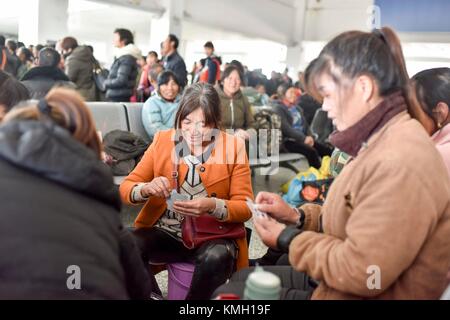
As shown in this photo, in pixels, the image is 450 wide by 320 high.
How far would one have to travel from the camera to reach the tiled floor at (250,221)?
2.47 m

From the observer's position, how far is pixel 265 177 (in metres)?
5.24

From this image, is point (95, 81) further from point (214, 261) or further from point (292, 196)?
point (214, 261)

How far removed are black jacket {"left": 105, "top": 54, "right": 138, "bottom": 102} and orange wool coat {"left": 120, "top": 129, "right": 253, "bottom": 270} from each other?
278 cm

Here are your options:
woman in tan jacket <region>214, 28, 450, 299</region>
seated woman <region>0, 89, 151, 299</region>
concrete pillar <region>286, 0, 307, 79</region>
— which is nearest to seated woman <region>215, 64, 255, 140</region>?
woman in tan jacket <region>214, 28, 450, 299</region>

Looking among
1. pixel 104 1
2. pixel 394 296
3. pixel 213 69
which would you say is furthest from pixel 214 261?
pixel 104 1

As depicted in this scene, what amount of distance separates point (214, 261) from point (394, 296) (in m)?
0.77

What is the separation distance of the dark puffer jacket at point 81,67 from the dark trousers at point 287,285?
3510mm

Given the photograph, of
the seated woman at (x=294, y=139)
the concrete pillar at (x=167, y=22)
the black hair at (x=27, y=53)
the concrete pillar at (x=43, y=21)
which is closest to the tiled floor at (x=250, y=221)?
the seated woman at (x=294, y=139)

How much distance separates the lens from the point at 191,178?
188 cm

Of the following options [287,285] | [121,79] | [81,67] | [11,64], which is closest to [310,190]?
[287,285]

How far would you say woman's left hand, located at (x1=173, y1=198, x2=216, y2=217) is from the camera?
1.67m

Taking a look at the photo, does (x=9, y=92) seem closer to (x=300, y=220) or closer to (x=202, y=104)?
(x=202, y=104)

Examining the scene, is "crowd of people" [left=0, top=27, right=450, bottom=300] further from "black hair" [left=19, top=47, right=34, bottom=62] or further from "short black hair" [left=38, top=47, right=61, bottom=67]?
"black hair" [left=19, top=47, right=34, bottom=62]

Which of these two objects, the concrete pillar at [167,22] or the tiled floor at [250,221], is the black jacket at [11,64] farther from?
the concrete pillar at [167,22]
